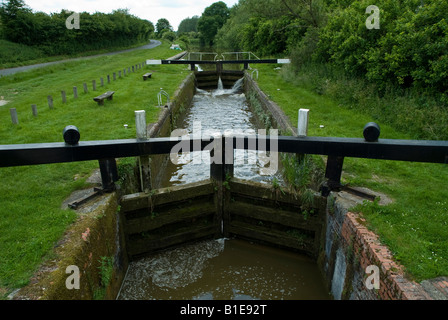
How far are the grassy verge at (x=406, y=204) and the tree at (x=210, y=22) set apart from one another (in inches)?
2624

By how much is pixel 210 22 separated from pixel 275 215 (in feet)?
236

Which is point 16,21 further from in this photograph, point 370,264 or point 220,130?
point 370,264

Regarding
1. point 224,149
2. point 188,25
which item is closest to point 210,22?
point 188,25

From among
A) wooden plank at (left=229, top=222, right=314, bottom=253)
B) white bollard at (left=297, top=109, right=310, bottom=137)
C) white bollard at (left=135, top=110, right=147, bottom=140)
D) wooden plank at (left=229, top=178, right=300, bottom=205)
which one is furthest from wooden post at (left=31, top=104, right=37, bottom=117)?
white bollard at (left=297, top=109, right=310, bottom=137)

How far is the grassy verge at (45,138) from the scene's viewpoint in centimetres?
375

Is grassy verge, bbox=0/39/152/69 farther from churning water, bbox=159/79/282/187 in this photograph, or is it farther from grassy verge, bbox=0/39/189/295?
churning water, bbox=159/79/282/187

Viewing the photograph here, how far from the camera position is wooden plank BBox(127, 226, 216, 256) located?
545cm

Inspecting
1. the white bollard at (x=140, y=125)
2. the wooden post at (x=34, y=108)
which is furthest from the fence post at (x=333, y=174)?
the wooden post at (x=34, y=108)

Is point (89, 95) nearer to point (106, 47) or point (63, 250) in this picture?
point (63, 250)

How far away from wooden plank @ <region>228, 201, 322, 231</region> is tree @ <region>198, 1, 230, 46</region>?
68.8 metres

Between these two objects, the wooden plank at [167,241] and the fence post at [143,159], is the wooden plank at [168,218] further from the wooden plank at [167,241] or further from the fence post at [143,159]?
the fence post at [143,159]

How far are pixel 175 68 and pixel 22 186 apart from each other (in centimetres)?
1815

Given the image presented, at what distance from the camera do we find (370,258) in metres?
3.69

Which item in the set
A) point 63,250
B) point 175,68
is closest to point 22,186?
point 63,250
